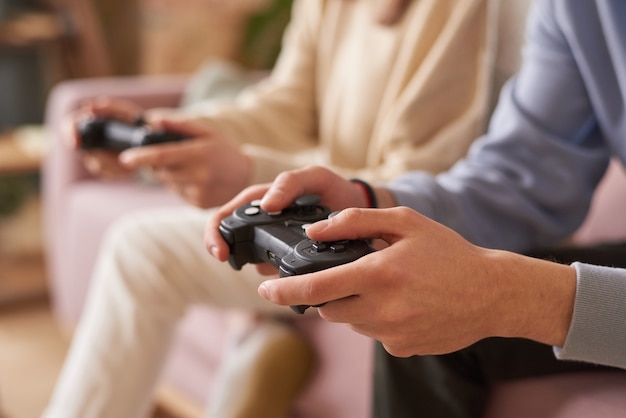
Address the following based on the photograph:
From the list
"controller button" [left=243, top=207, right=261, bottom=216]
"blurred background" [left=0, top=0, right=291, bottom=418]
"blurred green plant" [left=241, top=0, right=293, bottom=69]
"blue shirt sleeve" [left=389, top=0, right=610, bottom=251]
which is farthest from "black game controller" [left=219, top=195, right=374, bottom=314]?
"blurred green plant" [left=241, top=0, right=293, bottom=69]

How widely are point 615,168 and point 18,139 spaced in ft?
5.59

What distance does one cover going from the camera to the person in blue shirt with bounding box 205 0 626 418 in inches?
21.8

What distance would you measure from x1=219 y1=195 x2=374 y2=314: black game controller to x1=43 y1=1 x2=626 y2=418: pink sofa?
261 millimetres

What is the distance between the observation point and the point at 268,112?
4.52ft

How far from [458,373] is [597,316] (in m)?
0.16

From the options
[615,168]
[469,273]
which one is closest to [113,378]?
[469,273]

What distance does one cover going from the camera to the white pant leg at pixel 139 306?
3.23 feet

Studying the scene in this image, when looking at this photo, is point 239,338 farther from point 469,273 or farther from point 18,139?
point 18,139

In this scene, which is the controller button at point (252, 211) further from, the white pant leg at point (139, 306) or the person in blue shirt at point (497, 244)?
the white pant leg at point (139, 306)

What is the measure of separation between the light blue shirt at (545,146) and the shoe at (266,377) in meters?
0.33

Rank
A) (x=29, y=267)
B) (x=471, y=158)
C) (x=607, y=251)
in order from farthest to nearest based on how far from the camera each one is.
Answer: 1. (x=29, y=267)
2. (x=471, y=158)
3. (x=607, y=251)

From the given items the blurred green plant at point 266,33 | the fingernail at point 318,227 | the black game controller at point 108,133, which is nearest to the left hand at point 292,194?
the fingernail at point 318,227

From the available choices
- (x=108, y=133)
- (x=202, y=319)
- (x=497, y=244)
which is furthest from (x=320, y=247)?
(x=202, y=319)

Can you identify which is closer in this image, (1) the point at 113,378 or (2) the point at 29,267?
(1) the point at 113,378
